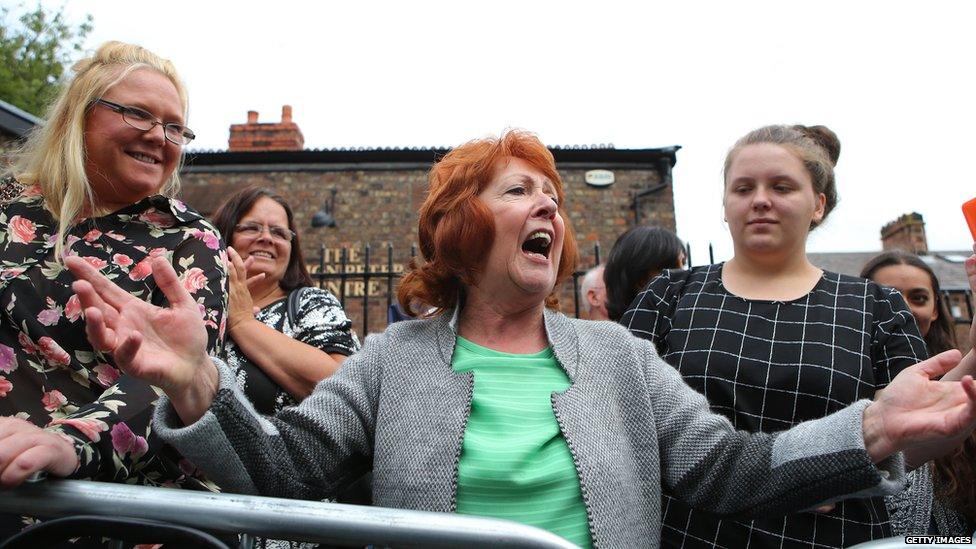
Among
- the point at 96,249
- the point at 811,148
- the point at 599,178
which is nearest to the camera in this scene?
the point at 96,249

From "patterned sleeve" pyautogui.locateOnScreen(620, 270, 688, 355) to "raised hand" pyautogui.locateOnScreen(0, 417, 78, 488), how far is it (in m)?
1.61

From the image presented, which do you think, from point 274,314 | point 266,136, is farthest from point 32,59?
point 274,314

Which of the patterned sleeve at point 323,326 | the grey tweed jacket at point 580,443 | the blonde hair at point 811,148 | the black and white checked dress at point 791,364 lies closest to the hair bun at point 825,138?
the blonde hair at point 811,148

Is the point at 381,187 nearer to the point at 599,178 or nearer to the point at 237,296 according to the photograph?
the point at 599,178

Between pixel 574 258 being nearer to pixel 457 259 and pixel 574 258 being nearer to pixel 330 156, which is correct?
pixel 457 259

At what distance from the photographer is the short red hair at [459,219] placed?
6.35ft

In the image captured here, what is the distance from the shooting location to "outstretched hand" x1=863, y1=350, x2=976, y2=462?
4.39ft

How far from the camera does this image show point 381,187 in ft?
47.1

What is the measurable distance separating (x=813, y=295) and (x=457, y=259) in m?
1.11

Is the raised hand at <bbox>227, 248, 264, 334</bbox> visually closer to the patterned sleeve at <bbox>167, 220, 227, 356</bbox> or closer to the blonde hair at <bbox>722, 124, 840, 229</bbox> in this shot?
the patterned sleeve at <bbox>167, 220, 227, 356</bbox>

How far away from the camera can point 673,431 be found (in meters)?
1.68

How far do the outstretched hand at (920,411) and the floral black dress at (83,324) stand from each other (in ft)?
4.98

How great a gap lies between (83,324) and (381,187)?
12.9 metres

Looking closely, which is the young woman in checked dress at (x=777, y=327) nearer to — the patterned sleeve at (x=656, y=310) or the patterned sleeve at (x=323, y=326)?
the patterned sleeve at (x=656, y=310)
